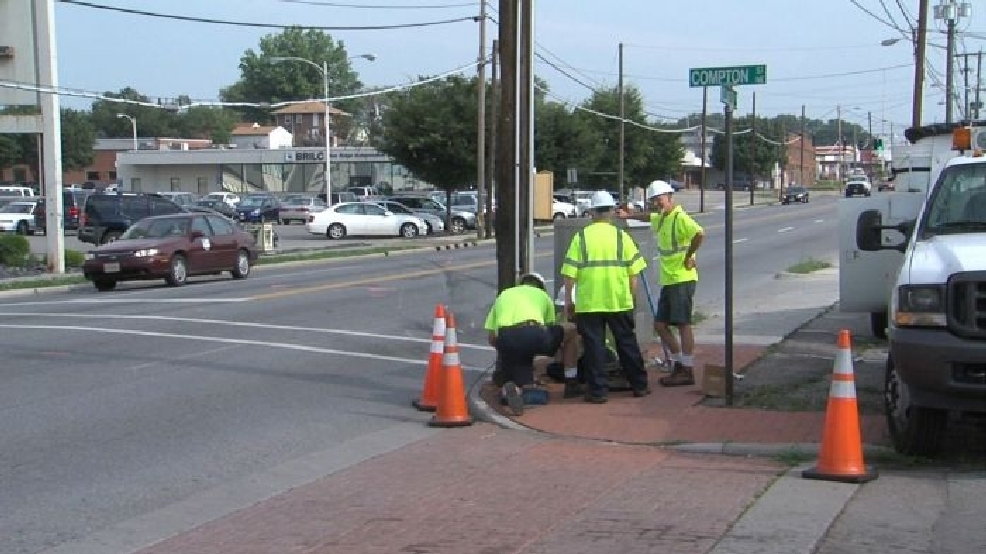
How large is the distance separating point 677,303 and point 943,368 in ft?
12.8

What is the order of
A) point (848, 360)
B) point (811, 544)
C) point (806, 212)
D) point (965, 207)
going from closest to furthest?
point (811, 544) → point (848, 360) → point (965, 207) → point (806, 212)

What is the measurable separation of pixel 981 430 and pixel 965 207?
1745mm

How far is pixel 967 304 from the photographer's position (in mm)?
7125

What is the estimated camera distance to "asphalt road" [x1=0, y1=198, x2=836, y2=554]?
7.58 metres

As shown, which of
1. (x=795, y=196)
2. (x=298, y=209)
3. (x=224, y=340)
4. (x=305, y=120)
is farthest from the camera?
(x=305, y=120)

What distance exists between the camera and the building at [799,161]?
443 ft

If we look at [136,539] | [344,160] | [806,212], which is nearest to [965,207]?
[136,539]

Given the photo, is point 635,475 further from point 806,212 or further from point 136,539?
point 806,212

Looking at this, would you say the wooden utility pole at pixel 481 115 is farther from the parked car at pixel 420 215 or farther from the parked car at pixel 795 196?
the parked car at pixel 795 196

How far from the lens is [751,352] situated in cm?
1314

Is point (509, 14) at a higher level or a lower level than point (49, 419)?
higher

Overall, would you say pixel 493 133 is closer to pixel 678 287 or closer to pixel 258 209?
pixel 258 209

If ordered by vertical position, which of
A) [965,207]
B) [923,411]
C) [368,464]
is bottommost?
[368,464]

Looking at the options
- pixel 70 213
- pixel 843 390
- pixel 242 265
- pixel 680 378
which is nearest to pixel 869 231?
pixel 843 390
